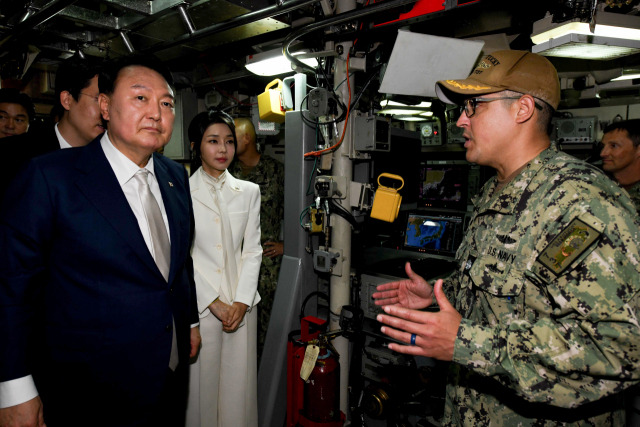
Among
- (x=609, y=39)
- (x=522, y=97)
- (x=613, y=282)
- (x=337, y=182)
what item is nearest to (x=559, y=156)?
(x=522, y=97)

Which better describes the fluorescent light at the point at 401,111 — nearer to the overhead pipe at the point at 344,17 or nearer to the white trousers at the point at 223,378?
the overhead pipe at the point at 344,17

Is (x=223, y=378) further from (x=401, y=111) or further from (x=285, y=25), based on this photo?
(x=401, y=111)

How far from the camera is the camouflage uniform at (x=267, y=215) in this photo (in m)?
3.36

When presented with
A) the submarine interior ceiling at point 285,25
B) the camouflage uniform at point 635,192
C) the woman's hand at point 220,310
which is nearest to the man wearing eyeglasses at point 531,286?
the submarine interior ceiling at point 285,25

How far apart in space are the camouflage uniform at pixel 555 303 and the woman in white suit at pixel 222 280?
56.1 inches

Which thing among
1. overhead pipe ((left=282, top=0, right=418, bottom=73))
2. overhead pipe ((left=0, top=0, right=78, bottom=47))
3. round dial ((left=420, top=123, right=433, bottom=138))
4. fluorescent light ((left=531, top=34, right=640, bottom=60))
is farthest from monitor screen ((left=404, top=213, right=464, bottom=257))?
overhead pipe ((left=0, top=0, right=78, bottom=47))

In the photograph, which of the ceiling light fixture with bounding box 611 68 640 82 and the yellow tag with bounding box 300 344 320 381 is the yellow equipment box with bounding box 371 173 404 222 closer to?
the yellow tag with bounding box 300 344 320 381

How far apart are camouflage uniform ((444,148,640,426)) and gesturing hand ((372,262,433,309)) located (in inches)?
10.2

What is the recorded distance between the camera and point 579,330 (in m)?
1.07

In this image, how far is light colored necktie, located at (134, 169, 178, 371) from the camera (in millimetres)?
1524

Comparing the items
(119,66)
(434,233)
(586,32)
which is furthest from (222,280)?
(586,32)

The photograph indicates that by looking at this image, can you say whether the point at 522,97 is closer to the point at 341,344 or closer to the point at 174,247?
the point at 174,247

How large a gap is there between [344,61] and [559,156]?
151 cm

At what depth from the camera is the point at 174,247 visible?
1.60 metres
